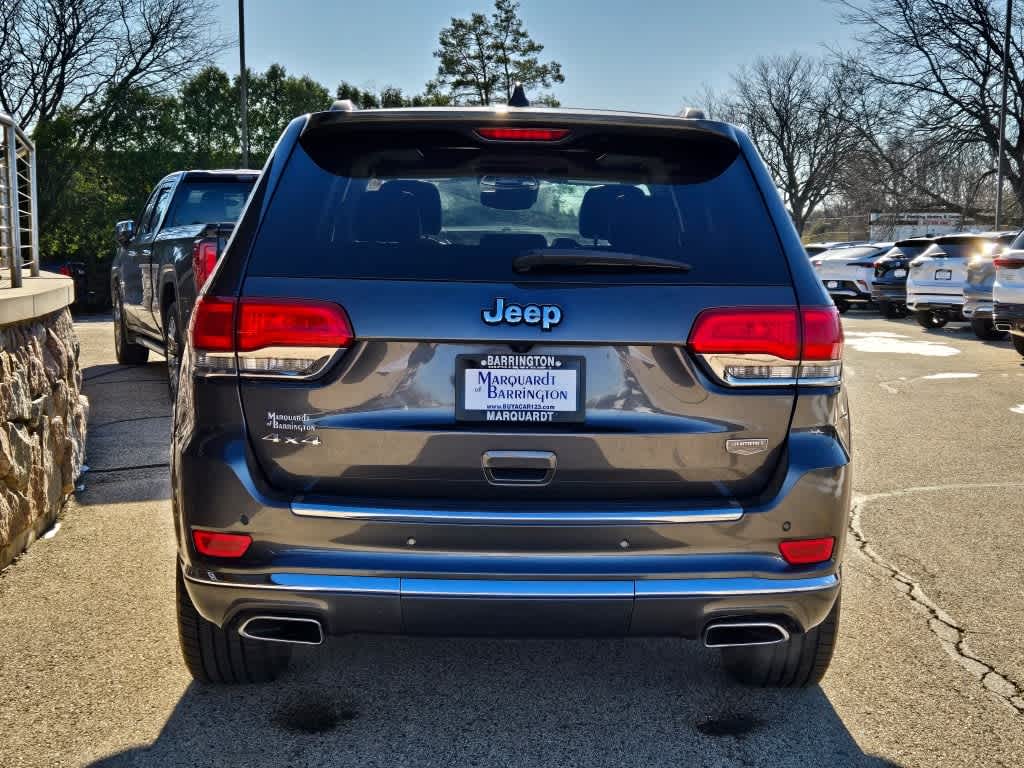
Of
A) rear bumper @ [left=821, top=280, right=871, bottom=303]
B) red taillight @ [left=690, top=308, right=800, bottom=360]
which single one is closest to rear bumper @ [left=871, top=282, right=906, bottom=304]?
rear bumper @ [left=821, top=280, right=871, bottom=303]

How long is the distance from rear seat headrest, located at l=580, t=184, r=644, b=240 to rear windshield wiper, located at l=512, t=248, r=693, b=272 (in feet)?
0.82

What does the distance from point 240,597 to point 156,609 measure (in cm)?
166

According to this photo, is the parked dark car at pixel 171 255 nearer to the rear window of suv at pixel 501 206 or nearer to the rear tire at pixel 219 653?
the rear tire at pixel 219 653

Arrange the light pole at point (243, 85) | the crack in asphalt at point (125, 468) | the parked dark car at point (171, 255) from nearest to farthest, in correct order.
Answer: the crack in asphalt at point (125, 468), the parked dark car at point (171, 255), the light pole at point (243, 85)

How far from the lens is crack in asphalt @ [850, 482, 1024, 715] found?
377cm

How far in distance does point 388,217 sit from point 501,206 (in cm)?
47

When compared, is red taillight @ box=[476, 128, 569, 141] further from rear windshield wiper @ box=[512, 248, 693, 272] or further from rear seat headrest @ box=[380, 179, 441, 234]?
rear windshield wiper @ box=[512, 248, 693, 272]

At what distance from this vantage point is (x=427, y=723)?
3.46 metres

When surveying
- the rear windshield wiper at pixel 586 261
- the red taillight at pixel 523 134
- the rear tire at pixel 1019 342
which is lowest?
the rear tire at pixel 1019 342

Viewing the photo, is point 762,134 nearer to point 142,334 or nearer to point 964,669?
point 142,334

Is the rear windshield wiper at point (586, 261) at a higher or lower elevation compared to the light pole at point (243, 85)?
lower

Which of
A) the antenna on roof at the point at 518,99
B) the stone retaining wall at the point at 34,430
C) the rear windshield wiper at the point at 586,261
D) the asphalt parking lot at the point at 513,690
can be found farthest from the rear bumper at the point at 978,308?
the rear windshield wiper at the point at 586,261

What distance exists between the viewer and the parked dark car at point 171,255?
8742 mm

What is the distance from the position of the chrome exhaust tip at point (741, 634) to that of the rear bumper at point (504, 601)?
0.11 ft
